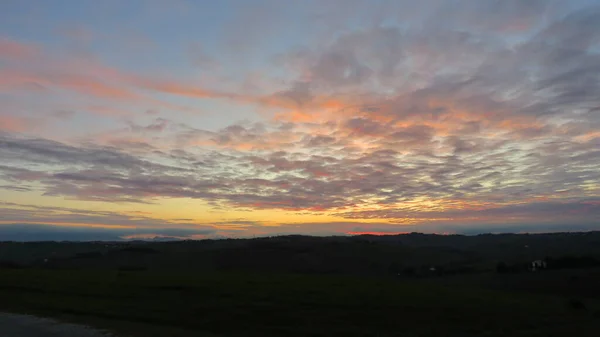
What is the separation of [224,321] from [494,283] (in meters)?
46.9

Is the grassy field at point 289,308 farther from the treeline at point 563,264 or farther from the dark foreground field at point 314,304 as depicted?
the treeline at point 563,264

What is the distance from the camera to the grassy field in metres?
34.0

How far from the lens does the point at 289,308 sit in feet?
142

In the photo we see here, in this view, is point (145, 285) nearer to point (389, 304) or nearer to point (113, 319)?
point (113, 319)

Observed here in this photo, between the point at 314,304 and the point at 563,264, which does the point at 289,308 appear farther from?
the point at 563,264

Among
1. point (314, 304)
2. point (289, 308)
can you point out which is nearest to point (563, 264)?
point (314, 304)

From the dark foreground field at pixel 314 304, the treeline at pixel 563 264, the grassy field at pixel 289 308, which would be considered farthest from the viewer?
the treeline at pixel 563 264

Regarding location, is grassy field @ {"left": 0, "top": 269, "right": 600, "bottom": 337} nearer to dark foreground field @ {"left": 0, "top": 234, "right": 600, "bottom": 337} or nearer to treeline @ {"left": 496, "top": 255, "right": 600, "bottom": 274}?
dark foreground field @ {"left": 0, "top": 234, "right": 600, "bottom": 337}

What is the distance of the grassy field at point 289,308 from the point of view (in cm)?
3400

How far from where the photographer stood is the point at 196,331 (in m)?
33.0

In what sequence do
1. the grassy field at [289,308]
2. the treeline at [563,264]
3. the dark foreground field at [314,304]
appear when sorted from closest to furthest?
1. the grassy field at [289,308]
2. the dark foreground field at [314,304]
3. the treeline at [563,264]

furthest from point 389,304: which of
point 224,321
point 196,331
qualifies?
point 196,331

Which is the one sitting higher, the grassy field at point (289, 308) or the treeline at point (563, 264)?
the treeline at point (563, 264)

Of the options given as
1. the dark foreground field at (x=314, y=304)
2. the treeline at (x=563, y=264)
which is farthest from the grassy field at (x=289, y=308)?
the treeline at (x=563, y=264)
